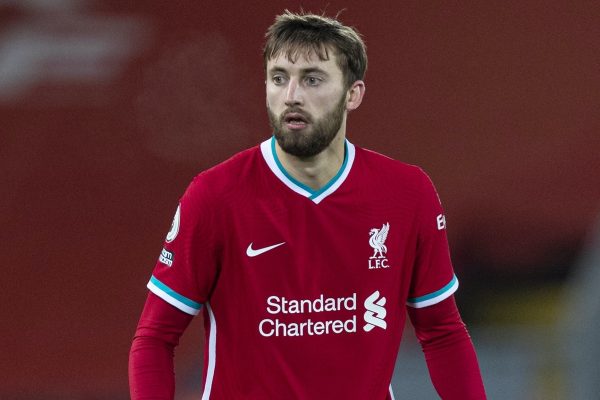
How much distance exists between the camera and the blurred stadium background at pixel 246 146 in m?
4.88

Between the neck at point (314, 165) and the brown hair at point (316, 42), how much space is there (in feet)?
0.48

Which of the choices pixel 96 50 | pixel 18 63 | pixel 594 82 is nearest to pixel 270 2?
pixel 96 50

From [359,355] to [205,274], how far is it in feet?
1.28

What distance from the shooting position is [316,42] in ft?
8.32

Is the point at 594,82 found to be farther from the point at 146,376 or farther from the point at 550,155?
the point at 146,376

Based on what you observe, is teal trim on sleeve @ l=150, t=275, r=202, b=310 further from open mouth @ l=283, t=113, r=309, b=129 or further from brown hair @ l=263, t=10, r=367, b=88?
brown hair @ l=263, t=10, r=367, b=88

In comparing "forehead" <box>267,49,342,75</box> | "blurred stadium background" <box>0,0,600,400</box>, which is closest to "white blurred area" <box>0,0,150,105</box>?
"blurred stadium background" <box>0,0,600,400</box>

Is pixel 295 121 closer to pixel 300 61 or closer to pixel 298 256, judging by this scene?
pixel 300 61

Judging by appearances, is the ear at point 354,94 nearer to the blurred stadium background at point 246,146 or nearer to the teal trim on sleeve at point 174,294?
the teal trim on sleeve at point 174,294

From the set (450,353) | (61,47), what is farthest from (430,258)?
(61,47)

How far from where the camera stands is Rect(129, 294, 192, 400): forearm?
8.20 feet

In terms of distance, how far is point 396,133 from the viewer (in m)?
5.00

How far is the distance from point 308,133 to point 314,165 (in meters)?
0.13

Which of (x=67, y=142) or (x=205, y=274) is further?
(x=67, y=142)
